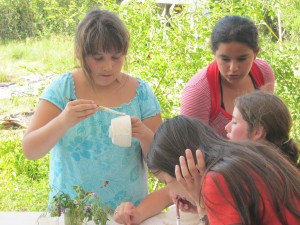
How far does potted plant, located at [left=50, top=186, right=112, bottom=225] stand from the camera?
1912 mm

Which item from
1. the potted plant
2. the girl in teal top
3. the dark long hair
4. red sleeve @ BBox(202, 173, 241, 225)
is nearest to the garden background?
the girl in teal top

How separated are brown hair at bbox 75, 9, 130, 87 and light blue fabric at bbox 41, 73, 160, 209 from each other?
0.45 ft

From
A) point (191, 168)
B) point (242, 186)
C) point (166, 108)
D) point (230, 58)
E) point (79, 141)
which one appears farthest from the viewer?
point (166, 108)

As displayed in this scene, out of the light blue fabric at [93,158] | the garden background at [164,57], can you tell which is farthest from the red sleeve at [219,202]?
the garden background at [164,57]

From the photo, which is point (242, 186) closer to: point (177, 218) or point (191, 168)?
point (191, 168)

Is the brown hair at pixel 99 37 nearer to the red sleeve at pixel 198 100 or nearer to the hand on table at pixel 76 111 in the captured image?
the hand on table at pixel 76 111

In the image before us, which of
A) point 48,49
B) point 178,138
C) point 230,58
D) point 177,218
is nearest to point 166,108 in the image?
point 230,58

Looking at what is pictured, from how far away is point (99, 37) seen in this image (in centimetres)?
205

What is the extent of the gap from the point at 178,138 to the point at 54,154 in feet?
2.39

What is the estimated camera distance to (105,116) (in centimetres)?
212

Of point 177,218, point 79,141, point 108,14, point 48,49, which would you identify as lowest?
point 48,49

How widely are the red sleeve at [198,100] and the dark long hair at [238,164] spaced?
0.64 metres

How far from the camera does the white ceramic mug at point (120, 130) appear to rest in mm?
1954

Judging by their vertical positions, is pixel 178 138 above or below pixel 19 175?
above
